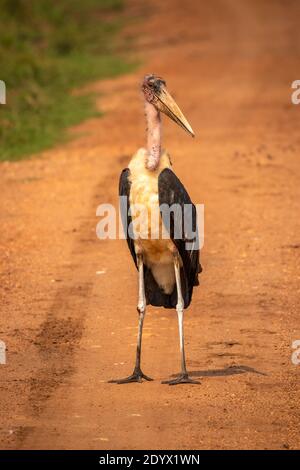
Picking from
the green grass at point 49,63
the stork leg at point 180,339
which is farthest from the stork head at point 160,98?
the green grass at point 49,63

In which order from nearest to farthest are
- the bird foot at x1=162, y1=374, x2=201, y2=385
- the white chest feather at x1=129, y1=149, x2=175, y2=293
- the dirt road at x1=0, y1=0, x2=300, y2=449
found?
the dirt road at x1=0, y1=0, x2=300, y2=449 → the bird foot at x1=162, y1=374, x2=201, y2=385 → the white chest feather at x1=129, y1=149, x2=175, y2=293

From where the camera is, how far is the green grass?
1386 cm

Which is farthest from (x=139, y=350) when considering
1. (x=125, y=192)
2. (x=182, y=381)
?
(x=125, y=192)

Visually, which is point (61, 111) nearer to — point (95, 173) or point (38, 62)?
point (38, 62)

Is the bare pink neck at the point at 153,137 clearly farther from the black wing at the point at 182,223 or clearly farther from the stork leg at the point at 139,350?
the stork leg at the point at 139,350

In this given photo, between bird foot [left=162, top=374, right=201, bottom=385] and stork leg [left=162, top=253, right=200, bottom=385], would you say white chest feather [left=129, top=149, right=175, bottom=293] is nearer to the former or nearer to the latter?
stork leg [left=162, top=253, right=200, bottom=385]

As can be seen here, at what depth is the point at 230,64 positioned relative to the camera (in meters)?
18.7

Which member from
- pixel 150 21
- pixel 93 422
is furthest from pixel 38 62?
pixel 93 422

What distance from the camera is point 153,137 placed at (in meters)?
6.26

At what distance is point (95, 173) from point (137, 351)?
554cm

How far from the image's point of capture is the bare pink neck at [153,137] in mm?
6180

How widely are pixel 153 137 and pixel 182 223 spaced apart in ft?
1.51

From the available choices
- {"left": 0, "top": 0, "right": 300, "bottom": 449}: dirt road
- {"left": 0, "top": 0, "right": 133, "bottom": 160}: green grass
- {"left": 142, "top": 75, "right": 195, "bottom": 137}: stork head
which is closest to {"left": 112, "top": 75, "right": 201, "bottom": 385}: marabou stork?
{"left": 142, "top": 75, "right": 195, "bottom": 137}: stork head
